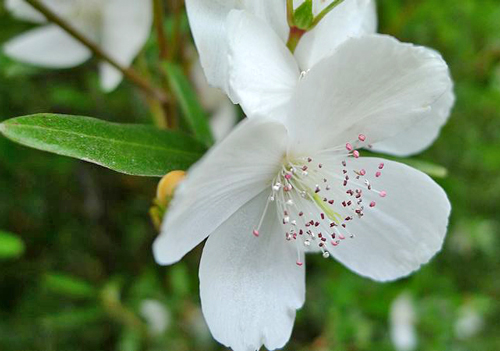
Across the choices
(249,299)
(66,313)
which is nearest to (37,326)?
(66,313)

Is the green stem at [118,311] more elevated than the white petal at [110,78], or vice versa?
the white petal at [110,78]

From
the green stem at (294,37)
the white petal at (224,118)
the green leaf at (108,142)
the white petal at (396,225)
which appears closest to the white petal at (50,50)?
the white petal at (224,118)

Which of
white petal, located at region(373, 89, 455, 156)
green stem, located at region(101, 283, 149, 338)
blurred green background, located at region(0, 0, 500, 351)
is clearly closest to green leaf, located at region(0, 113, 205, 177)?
white petal, located at region(373, 89, 455, 156)

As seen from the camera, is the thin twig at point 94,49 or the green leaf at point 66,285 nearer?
the thin twig at point 94,49

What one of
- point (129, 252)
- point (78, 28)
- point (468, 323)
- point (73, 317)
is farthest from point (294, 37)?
point (468, 323)

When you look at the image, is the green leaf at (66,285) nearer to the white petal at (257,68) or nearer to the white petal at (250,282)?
the white petal at (250,282)
